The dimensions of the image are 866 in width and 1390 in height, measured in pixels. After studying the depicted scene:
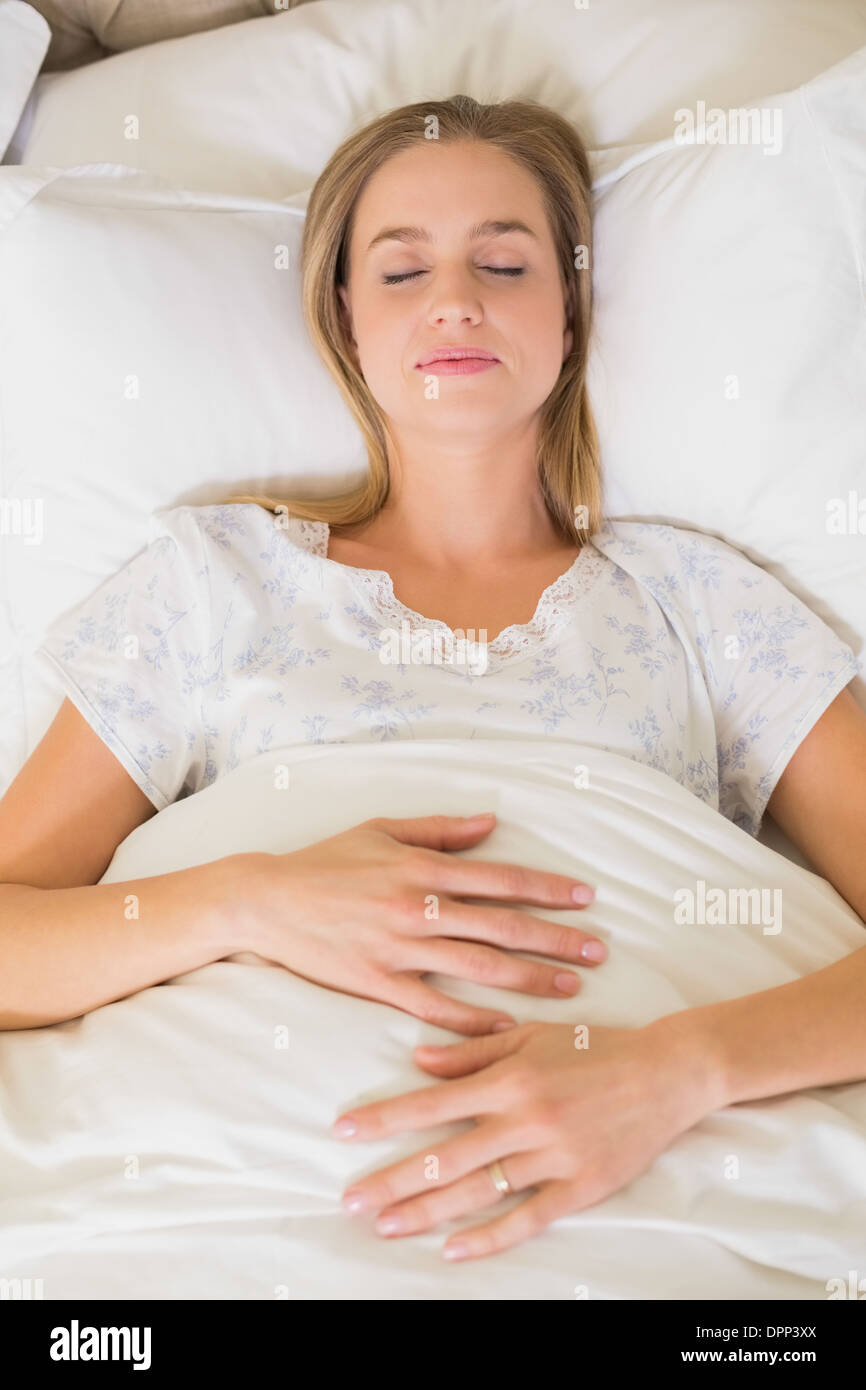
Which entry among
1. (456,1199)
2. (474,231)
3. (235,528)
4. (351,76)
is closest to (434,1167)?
(456,1199)

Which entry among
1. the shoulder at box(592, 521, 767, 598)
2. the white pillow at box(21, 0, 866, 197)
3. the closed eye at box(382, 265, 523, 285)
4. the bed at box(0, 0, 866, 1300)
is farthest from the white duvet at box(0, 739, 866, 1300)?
the white pillow at box(21, 0, 866, 197)

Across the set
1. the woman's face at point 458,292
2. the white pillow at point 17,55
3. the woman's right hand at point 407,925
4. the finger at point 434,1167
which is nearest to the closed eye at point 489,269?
the woman's face at point 458,292

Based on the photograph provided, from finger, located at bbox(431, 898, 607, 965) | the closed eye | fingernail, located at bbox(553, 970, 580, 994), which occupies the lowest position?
fingernail, located at bbox(553, 970, 580, 994)

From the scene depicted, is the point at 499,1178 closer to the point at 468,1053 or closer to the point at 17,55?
the point at 468,1053

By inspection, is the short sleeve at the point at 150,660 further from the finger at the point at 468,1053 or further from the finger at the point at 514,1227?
the finger at the point at 514,1227

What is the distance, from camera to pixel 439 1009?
1038 millimetres

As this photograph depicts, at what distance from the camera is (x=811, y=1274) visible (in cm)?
94

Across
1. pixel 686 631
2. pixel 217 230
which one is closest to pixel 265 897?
pixel 686 631

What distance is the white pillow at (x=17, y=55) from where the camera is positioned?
Answer: 1614 millimetres

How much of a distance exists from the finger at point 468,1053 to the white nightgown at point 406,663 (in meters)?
0.36

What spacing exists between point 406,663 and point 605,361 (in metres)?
0.46

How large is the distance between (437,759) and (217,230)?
0.74 m

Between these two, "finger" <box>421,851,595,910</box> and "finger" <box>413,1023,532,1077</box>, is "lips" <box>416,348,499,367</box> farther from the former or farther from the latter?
"finger" <box>413,1023,532,1077</box>

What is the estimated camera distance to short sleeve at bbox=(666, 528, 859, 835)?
53.7 inches
